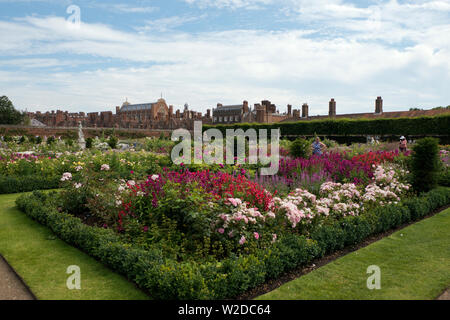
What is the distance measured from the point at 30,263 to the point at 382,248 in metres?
5.04

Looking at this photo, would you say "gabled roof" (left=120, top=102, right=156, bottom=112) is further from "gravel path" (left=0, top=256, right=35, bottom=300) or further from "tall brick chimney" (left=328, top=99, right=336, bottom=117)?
"gravel path" (left=0, top=256, right=35, bottom=300)

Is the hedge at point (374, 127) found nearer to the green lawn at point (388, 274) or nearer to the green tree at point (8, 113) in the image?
the green lawn at point (388, 274)

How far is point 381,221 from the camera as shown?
5.57 m

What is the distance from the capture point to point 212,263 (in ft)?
12.6

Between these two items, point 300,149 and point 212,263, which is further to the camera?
point 300,149

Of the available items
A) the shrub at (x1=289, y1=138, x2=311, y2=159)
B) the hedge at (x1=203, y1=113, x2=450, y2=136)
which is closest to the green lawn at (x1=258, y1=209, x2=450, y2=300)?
the shrub at (x1=289, y1=138, x2=311, y2=159)

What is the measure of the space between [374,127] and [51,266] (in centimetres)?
2450

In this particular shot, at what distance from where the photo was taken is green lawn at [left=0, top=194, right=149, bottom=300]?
141 inches

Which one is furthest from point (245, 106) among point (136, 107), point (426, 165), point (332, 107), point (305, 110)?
point (426, 165)

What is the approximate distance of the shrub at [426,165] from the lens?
7934mm

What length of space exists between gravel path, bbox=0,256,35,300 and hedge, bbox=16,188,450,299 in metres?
0.88

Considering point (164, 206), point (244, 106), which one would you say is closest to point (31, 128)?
point (244, 106)

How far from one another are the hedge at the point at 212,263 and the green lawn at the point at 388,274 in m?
0.24

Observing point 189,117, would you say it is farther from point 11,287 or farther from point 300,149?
point 11,287
